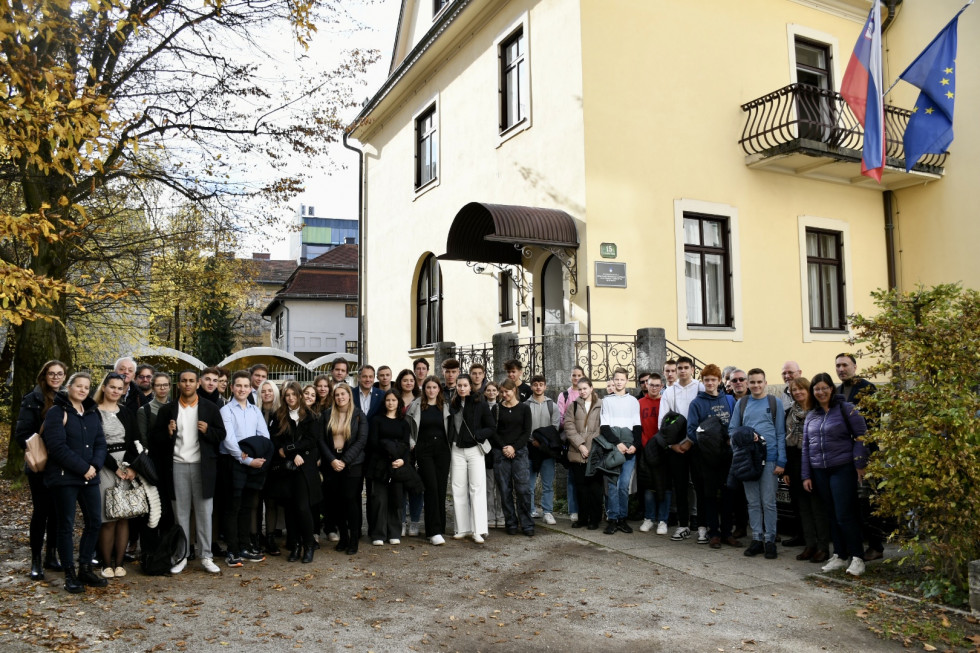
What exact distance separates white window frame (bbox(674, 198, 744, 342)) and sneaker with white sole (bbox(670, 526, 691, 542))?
4.99m

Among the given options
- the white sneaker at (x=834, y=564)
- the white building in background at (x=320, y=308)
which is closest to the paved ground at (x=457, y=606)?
the white sneaker at (x=834, y=564)

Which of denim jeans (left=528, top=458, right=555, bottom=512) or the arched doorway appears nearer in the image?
denim jeans (left=528, top=458, right=555, bottom=512)

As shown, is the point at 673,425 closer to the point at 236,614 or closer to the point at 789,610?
the point at 789,610

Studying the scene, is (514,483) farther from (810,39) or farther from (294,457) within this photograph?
(810,39)

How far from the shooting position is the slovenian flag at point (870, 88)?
1220 cm

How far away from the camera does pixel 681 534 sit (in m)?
8.90

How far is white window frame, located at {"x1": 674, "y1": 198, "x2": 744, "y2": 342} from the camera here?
13531 millimetres

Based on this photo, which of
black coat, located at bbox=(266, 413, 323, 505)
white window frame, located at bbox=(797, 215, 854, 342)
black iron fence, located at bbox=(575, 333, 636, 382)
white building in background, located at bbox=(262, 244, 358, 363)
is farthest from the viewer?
white building in background, located at bbox=(262, 244, 358, 363)

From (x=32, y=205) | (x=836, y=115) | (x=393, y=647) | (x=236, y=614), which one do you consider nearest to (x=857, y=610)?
(x=393, y=647)

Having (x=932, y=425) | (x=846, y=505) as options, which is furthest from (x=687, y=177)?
(x=932, y=425)

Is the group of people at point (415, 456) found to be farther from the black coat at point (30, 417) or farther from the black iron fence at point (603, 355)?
the black iron fence at point (603, 355)

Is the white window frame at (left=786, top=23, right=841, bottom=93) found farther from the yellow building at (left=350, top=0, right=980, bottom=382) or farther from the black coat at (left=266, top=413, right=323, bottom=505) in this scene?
the black coat at (left=266, top=413, right=323, bottom=505)

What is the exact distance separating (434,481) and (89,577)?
140 inches

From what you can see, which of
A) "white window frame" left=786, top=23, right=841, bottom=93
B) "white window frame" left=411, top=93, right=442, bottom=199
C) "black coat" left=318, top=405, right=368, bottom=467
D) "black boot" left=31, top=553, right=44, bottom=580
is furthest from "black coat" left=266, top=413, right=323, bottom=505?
"white window frame" left=786, top=23, right=841, bottom=93
